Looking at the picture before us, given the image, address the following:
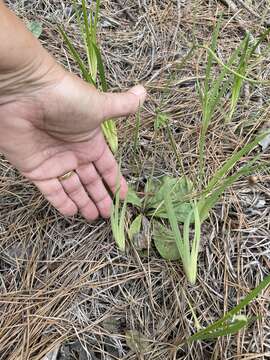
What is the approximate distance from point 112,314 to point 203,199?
0.38m

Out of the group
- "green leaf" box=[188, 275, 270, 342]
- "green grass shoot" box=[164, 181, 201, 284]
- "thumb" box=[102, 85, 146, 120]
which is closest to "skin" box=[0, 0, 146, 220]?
"thumb" box=[102, 85, 146, 120]

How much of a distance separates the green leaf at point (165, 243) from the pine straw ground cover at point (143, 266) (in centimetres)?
3

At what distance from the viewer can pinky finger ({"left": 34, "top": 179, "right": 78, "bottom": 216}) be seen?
1.27 meters

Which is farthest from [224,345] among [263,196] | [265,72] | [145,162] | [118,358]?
[265,72]

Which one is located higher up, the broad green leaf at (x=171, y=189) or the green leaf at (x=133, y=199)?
→ the green leaf at (x=133, y=199)

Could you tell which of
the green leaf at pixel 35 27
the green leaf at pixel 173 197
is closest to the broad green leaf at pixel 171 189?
the green leaf at pixel 173 197

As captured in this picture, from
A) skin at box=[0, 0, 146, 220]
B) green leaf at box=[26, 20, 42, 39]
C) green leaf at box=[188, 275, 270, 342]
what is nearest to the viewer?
green leaf at box=[188, 275, 270, 342]

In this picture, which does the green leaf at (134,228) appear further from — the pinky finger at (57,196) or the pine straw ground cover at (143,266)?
the pinky finger at (57,196)

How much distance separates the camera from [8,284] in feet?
4.04

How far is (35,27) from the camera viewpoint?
167 centimetres

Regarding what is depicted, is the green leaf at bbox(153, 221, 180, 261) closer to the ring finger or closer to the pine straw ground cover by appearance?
the pine straw ground cover

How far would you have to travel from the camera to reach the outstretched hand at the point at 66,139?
3.94ft

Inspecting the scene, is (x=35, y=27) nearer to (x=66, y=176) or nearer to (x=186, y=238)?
(x=66, y=176)

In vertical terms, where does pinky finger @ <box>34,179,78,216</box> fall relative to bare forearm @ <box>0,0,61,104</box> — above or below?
below
